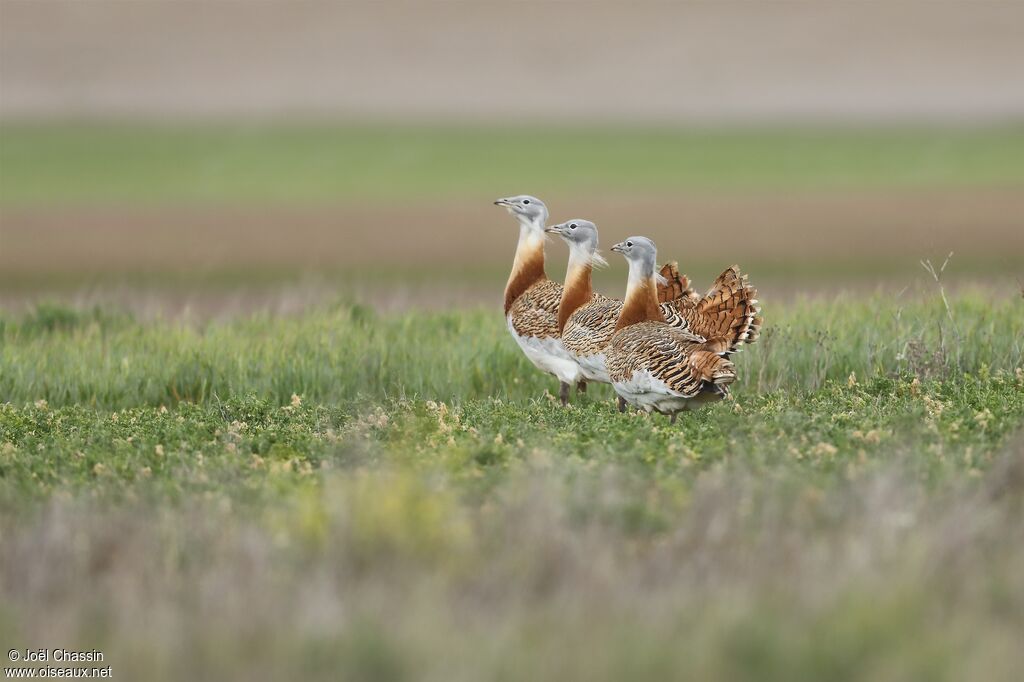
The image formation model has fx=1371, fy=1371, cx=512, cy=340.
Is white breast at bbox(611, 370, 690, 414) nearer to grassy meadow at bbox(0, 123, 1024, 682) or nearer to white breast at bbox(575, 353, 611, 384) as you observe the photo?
grassy meadow at bbox(0, 123, 1024, 682)

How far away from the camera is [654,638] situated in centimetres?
545

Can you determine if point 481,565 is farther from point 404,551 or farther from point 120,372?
Result: point 120,372

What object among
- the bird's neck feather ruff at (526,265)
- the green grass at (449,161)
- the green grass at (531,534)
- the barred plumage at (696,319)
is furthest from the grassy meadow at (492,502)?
the green grass at (449,161)

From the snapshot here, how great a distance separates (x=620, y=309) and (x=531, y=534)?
4780 millimetres

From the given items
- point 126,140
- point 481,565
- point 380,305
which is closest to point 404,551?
point 481,565

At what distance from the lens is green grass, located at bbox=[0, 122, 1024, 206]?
55156 millimetres

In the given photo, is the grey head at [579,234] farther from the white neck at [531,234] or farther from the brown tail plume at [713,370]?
the brown tail plume at [713,370]

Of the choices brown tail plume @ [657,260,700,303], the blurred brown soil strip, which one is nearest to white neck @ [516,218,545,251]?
brown tail plume @ [657,260,700,303]

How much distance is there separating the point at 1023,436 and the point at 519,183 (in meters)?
54.6

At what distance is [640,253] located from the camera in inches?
407

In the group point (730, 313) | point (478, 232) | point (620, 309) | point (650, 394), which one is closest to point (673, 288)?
point (620, 309)

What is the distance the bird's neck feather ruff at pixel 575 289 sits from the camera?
1120 cm

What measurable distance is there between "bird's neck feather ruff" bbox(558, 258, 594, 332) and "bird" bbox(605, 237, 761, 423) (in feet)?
2.39

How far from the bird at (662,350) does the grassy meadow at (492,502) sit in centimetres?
28
